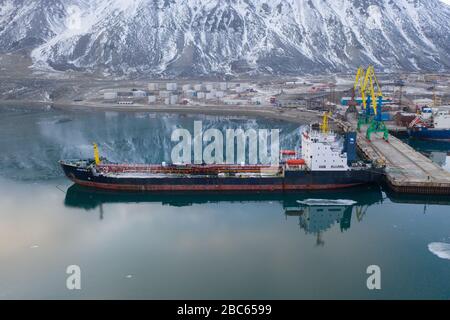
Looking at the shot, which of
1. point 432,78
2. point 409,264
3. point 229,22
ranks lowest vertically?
point 409,264

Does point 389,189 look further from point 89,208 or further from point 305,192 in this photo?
point 89,208

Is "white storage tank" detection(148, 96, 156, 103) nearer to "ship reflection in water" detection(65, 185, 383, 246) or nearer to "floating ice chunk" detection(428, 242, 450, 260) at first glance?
"ship reflection in water" detection(65, 185, 383, 246)

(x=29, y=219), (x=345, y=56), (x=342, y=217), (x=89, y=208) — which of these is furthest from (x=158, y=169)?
(x=345, y=56)

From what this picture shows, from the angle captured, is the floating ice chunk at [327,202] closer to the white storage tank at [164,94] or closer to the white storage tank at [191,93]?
the white storage tank at [191,93]

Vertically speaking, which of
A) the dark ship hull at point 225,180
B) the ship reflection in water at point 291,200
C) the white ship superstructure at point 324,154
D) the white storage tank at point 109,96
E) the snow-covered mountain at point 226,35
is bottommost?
the ship reflection in water at point 291,200

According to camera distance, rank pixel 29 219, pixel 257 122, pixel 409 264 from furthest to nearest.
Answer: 1. pixel 257 122
2. pixel 29 219
3. pixel 409 264

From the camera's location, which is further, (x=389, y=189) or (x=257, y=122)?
(x=257, y=122)

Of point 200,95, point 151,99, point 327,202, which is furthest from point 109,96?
point 327,202

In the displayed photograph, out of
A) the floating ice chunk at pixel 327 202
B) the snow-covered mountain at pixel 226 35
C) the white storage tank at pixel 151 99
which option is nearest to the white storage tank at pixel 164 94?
the white storage tank at pixel 151 99
